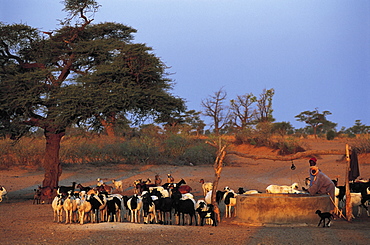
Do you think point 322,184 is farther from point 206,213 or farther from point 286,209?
point 206,213

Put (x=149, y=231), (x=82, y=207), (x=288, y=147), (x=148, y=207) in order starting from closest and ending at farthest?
(x=149, y=231), (x=82, y=207), (x=148, y=207), (x=288, y=147)

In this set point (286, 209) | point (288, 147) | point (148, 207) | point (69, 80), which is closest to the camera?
point (286, 209)

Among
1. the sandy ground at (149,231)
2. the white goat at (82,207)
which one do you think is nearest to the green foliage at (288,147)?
the sandy ground at (149,231)

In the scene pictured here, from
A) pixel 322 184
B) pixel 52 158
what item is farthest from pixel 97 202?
pixel 52 158

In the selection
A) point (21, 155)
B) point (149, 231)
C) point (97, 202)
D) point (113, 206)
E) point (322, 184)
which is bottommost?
point (149, 231)

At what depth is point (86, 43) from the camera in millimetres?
17859

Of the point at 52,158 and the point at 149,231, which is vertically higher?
the point at 52,158

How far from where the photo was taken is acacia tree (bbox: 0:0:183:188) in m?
17.0

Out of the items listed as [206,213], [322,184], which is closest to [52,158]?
[206,213]

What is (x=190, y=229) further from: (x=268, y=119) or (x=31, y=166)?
(x=268, y=119)

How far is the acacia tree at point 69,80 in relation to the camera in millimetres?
17031

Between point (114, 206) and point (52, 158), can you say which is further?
point (52, 158)

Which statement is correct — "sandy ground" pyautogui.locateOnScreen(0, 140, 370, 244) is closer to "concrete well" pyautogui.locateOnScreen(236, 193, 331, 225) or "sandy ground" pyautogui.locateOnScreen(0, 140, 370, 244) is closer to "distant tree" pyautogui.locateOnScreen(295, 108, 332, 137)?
"concrete well" pyautogui.locateOnScreen(236, 193, 331, 225)

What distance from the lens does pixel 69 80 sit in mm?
18547
